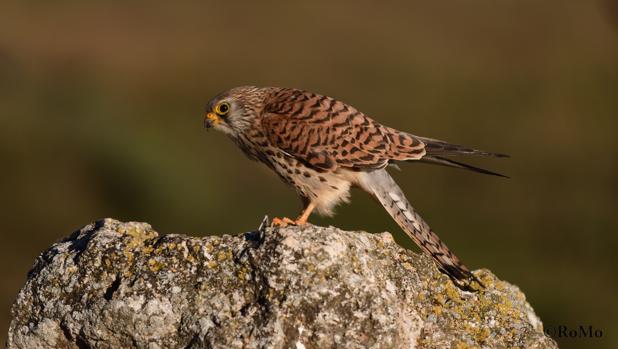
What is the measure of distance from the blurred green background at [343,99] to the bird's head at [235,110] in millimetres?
5331

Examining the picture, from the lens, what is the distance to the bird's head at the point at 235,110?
6285 mm

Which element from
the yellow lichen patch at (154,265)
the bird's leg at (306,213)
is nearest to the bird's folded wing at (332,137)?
the bird's leg at (306,213)

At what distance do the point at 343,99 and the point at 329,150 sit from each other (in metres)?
12.0

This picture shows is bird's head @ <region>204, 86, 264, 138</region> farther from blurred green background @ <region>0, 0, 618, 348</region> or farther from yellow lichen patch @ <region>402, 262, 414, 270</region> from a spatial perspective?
blurred green background @ <region>0, 0, 618, 348</region>

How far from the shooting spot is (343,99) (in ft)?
58.6

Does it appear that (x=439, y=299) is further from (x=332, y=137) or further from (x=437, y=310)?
(x=332, y=137)

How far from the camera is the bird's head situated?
629 centimetres

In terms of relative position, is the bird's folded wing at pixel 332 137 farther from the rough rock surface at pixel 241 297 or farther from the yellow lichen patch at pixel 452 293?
the rough rock surface at pixel 241 297

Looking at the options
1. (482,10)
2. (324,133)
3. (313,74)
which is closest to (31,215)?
(313,74)

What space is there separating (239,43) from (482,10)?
212 inches

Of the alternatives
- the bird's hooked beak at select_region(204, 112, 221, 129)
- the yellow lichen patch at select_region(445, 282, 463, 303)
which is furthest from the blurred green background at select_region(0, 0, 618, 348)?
the yellow lichen patch at select_region(445, 282, 463, 303)

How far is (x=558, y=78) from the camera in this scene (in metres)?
19.2

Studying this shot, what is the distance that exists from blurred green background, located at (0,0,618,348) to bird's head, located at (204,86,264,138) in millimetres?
5331

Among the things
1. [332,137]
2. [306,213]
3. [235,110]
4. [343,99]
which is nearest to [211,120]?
[235,110]
